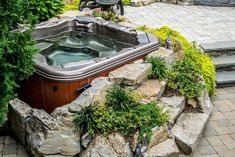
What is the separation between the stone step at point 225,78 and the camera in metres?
5.26

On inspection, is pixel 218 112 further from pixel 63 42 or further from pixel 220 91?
pixel 63 42

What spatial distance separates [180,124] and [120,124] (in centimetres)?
84

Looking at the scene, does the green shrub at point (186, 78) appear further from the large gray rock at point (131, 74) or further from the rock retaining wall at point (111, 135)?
the large gray rock at point (131, 74)

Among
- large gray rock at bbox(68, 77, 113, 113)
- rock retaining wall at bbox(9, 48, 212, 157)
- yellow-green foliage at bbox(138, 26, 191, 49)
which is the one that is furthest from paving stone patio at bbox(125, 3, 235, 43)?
large gray rock at bbox(68, 77, 113, 113)

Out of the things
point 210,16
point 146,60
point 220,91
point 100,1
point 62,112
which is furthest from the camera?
point 210,16

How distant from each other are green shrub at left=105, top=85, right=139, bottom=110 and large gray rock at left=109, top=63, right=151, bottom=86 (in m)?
0.19

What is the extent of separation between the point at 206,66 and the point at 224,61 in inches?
26.0

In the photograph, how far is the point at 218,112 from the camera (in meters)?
4.67

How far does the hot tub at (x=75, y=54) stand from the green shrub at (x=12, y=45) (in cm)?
55

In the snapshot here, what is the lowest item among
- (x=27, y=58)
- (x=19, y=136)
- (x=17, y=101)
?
(x=19, y=136)

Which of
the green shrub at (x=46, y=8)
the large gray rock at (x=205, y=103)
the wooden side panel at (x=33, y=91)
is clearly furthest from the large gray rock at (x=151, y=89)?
the green shrub at (x=46, y=8)

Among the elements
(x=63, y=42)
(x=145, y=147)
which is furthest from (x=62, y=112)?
(x=63, y=42)

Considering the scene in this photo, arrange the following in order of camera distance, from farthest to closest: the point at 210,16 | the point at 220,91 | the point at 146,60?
the point at 210,16, the point at 220,91, the point at 146,60

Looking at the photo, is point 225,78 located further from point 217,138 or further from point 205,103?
point 217,138
